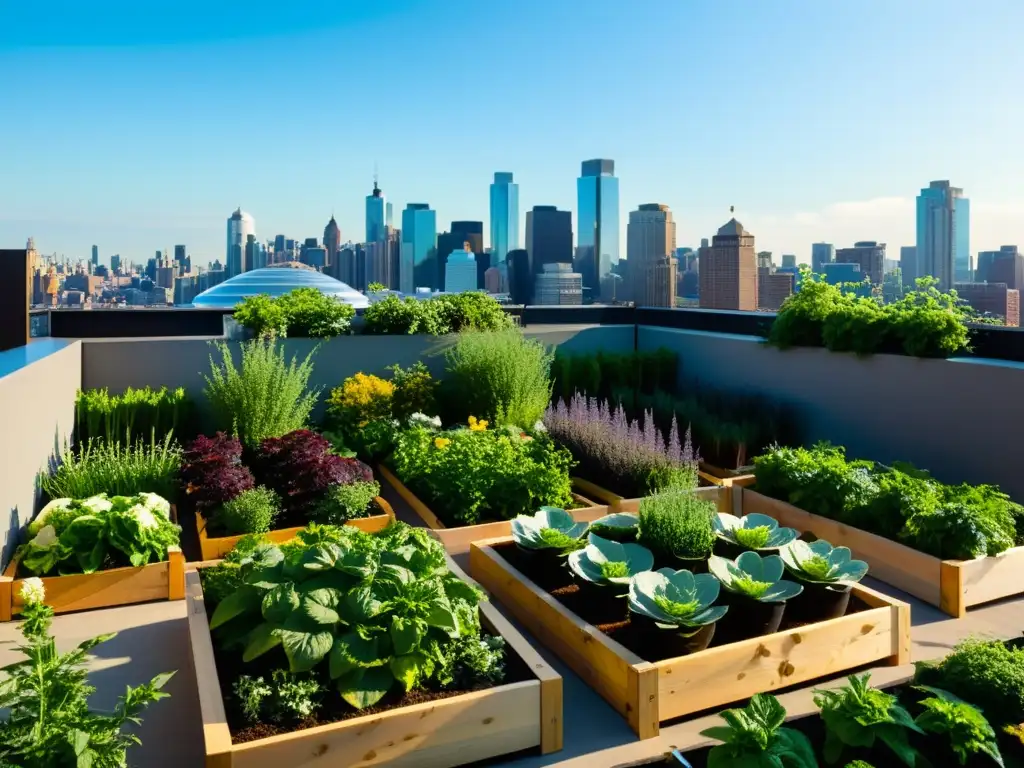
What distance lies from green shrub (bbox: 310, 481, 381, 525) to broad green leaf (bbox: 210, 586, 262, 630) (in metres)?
1.71

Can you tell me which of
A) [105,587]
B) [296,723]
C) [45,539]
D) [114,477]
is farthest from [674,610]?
[114,477]

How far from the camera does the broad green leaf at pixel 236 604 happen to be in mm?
2865

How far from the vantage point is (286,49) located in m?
15.8

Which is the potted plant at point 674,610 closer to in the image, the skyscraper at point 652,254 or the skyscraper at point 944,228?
the skyscraper at point 652,254

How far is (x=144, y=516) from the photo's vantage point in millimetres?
4059

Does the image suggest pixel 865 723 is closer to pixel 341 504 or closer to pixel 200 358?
pixel 341 504

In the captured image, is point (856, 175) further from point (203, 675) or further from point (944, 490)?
point (203, 675)

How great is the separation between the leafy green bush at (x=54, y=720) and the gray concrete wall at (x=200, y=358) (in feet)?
15.8

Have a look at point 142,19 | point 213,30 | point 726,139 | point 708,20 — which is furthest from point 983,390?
point 142,19

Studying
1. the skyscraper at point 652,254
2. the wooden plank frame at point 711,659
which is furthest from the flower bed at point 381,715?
the skyscraper at point 652,254

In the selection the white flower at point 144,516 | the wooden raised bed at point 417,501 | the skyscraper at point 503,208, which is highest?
the skyscraper at point 503,208

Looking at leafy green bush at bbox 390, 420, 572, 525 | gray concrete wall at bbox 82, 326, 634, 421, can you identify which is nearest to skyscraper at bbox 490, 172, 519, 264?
gray concrete wall at bbox 82, 326, 634, 421

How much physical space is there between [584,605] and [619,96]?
533 inches

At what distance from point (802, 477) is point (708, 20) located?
7.33 m
